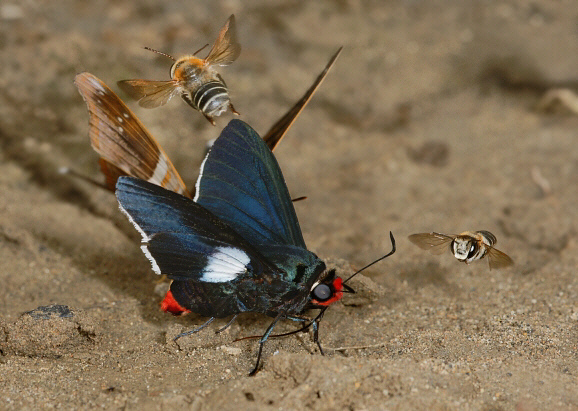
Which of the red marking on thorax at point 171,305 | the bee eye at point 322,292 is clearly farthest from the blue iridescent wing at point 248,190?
the red marking on thorax at point 171,305

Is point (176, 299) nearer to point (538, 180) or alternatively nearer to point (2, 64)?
point (538, 180)

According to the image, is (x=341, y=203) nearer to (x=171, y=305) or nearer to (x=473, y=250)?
(x=473, y=250)

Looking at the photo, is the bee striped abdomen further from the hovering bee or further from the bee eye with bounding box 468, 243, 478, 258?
the bee eye with bounding box 468, 243, 478, 258

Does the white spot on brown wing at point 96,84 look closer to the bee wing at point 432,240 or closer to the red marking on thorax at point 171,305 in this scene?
the red marking on thorax at point 171,305

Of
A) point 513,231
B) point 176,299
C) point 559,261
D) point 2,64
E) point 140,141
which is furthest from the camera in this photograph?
point 2,64

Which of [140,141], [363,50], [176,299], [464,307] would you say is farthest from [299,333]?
[363,50]

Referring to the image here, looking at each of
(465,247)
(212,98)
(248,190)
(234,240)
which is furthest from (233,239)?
(465,247)
